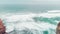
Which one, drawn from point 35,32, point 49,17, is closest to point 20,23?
point 35,32

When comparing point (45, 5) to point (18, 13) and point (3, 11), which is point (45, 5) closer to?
point (18, 13)

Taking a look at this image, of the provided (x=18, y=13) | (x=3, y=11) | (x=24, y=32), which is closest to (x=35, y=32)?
(x=24, y=32)

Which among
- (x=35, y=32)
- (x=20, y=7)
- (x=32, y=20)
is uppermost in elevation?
(x=20, y=7)

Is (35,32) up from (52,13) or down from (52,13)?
down

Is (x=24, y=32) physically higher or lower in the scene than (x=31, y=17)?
lower

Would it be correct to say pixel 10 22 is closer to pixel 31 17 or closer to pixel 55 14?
pixel 31 17
